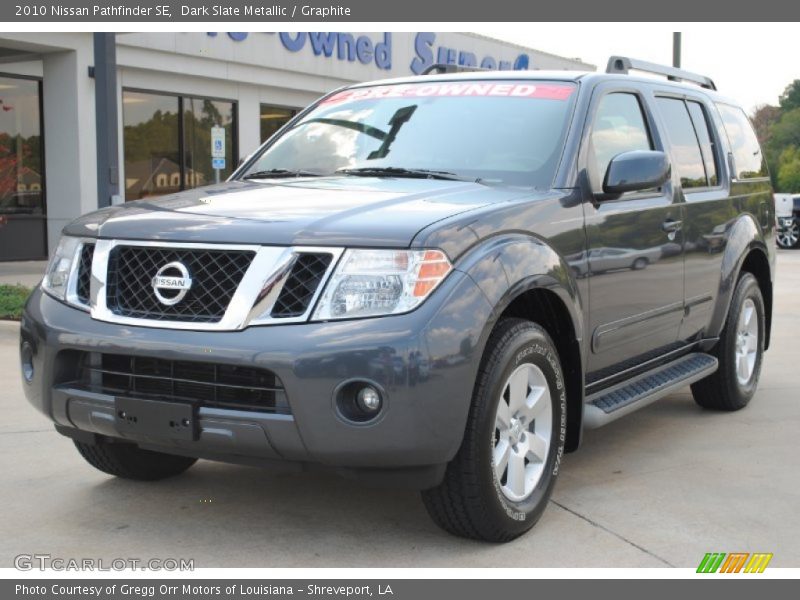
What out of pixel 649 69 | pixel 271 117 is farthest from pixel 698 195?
pixel 271 117

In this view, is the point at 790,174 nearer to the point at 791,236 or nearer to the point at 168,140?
the point at 791,236

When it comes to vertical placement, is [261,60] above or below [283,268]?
above

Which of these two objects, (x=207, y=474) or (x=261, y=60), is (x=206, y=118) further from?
(x=207, y=474)

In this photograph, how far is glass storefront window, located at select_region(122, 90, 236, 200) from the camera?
18656 millimetres

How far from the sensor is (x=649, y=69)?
6039 millimetres

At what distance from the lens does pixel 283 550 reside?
3.89 metres

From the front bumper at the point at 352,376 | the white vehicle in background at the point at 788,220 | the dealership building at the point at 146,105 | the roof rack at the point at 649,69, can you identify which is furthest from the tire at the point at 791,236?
the front bumper at the point at 352,376

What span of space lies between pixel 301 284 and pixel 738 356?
12.8 feet

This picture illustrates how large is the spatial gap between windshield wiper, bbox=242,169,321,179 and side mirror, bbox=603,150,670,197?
4.40 ft

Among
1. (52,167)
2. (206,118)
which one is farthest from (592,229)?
(206,118)

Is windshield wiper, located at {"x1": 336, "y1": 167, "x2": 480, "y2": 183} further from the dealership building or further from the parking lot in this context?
the dealership building

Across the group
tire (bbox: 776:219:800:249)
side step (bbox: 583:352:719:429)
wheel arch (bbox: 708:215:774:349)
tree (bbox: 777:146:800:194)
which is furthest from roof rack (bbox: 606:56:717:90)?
tree (bbox: 777:146:800:194)

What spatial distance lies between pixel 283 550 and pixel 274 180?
69.6 inches

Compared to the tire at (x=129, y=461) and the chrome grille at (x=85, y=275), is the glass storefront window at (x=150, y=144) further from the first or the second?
the chrome grille at (x=85, y=275)
